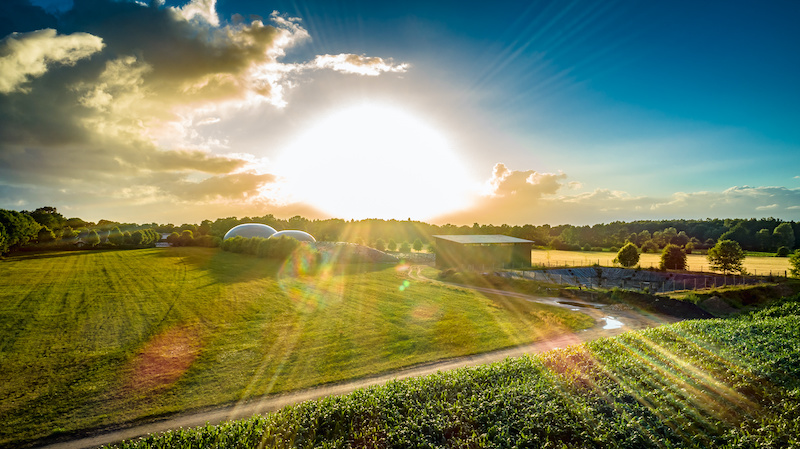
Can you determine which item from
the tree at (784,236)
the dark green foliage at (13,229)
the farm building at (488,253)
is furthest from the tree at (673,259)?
the dark green foliage at (13,229)

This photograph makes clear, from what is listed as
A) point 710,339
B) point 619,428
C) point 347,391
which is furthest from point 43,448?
point 710,339

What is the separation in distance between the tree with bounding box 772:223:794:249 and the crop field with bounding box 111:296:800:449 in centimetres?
8182

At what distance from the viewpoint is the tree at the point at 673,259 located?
43656mm

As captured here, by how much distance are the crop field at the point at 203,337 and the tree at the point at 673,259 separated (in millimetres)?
28693

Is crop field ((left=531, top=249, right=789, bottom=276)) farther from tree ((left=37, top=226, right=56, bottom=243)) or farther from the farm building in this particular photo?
tree ((left=37, top=226, right=56, bottom=243))

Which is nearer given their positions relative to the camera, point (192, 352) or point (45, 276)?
point (192, 352)

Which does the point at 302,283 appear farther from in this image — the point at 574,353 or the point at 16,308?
the point at 574,353

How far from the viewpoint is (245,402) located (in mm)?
11594

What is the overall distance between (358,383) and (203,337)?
10.1m

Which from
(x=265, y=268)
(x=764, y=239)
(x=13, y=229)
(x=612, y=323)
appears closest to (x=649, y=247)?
(x=764, y=239)

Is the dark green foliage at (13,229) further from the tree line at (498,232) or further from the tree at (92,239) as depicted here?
the tree at (92,239)

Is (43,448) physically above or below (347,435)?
below

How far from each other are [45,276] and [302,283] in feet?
86.6

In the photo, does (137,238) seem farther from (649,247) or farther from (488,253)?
(649,247)
